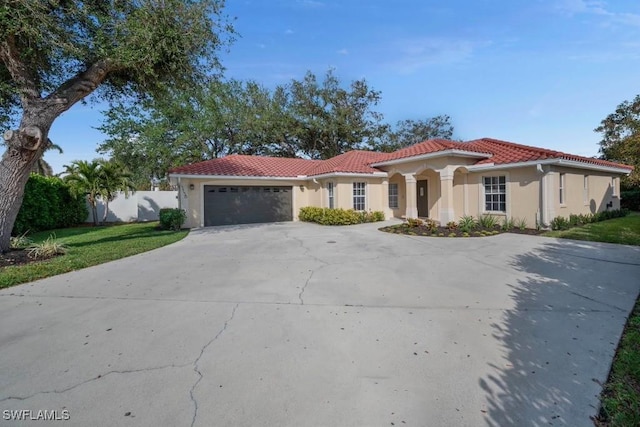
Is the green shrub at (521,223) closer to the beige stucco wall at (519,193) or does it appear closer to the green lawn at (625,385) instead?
the beige stucco wall at (519,193)

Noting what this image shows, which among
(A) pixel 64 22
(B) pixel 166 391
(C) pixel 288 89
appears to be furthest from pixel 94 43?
(C) pixel 288 89

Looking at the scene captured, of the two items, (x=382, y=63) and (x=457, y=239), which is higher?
(x=382, y=63)

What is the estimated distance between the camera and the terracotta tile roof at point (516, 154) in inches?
469

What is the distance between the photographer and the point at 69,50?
25.1ft

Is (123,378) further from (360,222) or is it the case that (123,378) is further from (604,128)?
(604,128)

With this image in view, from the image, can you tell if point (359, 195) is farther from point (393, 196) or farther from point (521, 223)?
point (521, 223)

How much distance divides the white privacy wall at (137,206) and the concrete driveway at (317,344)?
16506 mm

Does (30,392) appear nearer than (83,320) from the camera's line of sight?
Yes

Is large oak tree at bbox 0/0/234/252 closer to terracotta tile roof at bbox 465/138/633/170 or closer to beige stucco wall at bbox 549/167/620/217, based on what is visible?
terracotta tile roof at bbox 465/138/633/170

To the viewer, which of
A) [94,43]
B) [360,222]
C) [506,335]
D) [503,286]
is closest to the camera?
[506,335]

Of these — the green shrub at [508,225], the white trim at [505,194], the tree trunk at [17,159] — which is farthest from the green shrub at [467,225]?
the tree trunk at [17,159]

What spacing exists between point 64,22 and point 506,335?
11923 millimetres

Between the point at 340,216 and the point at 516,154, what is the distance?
27.6ft

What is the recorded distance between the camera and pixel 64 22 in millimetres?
7906
